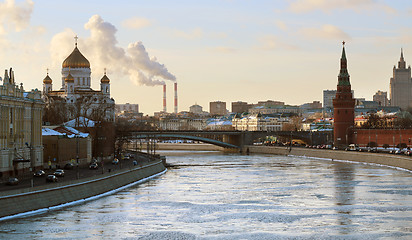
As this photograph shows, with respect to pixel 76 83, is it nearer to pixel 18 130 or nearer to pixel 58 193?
pixel 18 130

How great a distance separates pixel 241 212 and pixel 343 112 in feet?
233

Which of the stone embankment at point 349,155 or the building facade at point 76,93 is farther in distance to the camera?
the building facade at point 76,93

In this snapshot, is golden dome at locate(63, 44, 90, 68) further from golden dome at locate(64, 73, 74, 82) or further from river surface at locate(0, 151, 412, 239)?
river surface at locate(0, 151, 412, 239)

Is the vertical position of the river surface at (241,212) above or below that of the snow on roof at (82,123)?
below

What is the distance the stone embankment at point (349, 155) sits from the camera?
69169mm

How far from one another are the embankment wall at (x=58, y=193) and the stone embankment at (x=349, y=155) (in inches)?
1005

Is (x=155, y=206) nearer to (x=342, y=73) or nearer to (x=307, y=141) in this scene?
(x=342, y=73)

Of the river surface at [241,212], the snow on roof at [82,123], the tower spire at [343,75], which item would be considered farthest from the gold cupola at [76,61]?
the river surface at [241,212]

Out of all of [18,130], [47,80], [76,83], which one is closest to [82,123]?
[18,130]

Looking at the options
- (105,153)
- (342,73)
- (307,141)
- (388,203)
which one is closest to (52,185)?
(388,203)

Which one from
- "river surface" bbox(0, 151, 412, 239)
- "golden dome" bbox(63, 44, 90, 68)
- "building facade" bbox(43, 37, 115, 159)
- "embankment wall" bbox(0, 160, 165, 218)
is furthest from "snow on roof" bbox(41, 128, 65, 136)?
"golden dome" bbox(63, 44, 90, 68)

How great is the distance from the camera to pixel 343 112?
109125mm

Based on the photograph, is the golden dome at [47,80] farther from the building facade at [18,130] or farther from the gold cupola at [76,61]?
the building facade at [18,130]

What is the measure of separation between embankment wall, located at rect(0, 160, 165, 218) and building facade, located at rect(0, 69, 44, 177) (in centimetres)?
487
